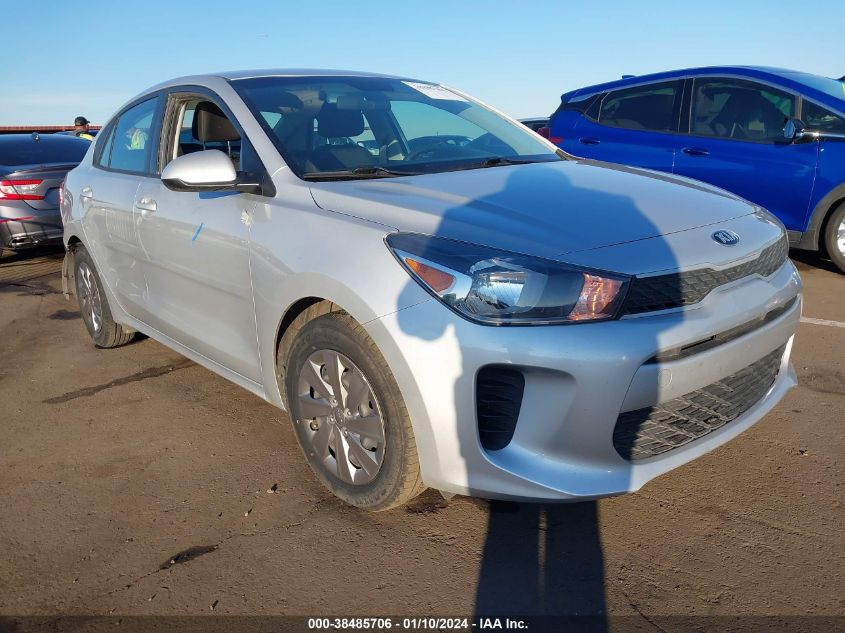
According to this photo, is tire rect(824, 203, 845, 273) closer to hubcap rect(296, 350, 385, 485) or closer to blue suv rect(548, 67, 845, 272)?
blue suv rect(548, 67, 845, 272)

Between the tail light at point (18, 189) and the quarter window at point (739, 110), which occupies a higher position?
the quarter window at point (739, 110)

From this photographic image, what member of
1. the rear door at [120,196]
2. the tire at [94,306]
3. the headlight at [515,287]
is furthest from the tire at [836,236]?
the tire at [94,306]

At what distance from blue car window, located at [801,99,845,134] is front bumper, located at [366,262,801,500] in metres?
4.22

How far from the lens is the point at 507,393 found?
6.90ft

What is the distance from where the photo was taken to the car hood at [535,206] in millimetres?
2232

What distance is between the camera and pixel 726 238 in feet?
7.79

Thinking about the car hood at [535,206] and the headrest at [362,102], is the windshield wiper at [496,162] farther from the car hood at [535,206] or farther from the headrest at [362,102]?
the headrest at [362,102]

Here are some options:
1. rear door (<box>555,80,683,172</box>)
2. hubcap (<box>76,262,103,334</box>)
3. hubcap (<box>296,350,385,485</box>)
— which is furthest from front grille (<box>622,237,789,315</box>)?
rear door (<box>555,80,683,172</box>)

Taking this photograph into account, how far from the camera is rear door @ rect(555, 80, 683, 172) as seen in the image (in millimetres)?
6281

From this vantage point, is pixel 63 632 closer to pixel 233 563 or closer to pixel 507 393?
pixel 233 563

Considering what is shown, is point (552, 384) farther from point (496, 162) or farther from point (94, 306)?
point (94, 306)

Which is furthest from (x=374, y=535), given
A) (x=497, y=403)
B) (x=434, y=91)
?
(x=434, y=91)

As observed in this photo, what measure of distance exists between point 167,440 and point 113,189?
5.06 feet

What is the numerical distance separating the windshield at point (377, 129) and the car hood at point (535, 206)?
24cm
